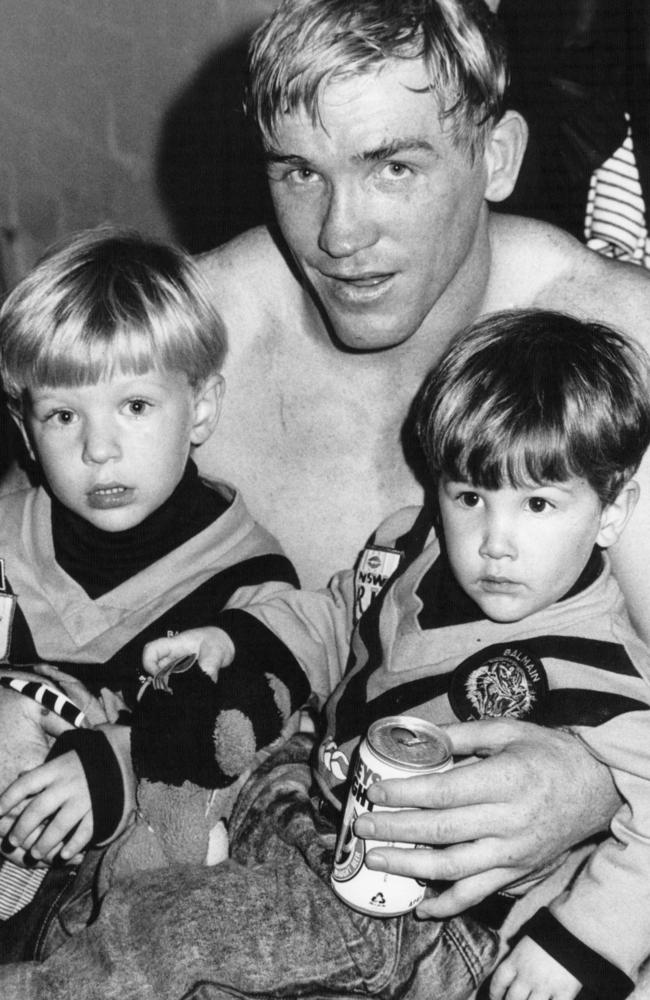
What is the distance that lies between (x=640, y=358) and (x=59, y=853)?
1.05 m

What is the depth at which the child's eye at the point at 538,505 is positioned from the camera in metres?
1.36

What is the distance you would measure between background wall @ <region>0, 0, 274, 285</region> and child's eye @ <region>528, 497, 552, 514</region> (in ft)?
8.82

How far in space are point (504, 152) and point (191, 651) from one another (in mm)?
901

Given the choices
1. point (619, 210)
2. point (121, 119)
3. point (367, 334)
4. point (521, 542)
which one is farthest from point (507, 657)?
point (121, 119)

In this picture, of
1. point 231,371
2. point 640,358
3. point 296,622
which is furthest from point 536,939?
point 231,371

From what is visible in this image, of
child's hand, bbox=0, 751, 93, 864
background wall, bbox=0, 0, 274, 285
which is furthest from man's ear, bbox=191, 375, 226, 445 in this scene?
background wall, bbox=0, 0, 274, 285

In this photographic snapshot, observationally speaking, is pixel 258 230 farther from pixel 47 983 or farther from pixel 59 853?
pixel 47 983

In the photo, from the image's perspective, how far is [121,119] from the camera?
3775mm

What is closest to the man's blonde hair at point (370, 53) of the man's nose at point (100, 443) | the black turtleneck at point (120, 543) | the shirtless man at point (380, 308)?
the shirtless man at point (380, 308)

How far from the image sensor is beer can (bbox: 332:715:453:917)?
122 cm

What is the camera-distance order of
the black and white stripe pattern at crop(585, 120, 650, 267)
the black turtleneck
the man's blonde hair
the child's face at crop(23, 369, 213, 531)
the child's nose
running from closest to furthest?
1. the child's nose
2. the man's blonde hair
3. the child's face at crop(23, 369, 213, 531)
4. the black turtleneck
5. the black and white stripe pattern at crop(585, 120, 650, 267)

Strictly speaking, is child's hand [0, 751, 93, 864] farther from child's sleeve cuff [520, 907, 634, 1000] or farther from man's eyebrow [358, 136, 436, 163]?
man's eyebrow [358, 136, 436, 163]

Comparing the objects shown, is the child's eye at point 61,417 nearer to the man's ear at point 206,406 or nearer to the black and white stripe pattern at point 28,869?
the man's ear at point 206,406

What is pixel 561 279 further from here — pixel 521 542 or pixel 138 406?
pixel 138 406
